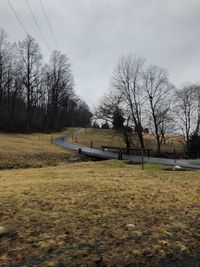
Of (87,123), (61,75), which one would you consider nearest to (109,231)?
(61,75)

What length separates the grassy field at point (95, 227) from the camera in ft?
12.8

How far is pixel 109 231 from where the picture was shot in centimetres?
472

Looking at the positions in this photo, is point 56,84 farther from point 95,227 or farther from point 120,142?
point 95,227

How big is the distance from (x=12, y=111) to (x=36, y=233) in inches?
1831

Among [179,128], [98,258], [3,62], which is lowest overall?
[98,258]

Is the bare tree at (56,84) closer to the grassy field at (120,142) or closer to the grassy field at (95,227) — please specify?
the grassy field at (120,142)

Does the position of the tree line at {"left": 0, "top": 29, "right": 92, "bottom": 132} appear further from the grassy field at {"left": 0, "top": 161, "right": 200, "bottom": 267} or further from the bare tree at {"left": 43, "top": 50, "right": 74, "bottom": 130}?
the grassy field at {"left": 0, "top": 161, "right": 200, "bottom": 267}

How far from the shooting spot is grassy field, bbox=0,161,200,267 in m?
3.91

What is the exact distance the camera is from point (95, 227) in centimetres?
484

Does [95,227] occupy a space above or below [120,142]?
below

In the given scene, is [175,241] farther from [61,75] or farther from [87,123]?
[87,123]

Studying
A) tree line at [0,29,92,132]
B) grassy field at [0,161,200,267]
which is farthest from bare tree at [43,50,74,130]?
grassy field at [0,161,200,267]

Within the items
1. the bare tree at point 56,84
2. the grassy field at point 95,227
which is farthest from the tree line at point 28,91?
the grassy field at point 95,227

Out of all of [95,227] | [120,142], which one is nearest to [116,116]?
[120,142]
